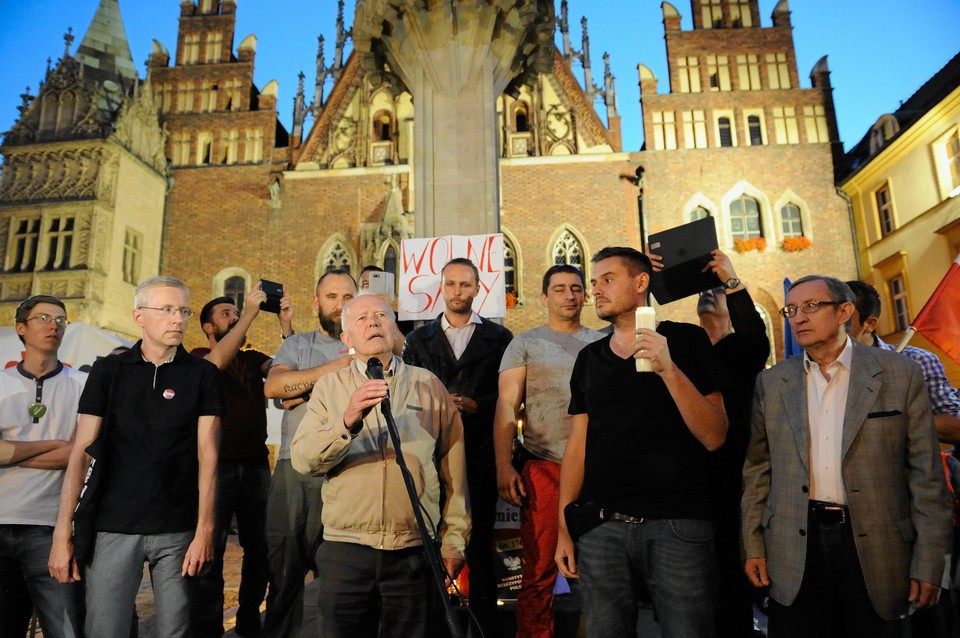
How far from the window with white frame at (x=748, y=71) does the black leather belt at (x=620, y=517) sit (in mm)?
17375

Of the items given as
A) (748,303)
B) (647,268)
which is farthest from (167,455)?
(748,303)

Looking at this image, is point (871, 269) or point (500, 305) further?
point (871, 269)

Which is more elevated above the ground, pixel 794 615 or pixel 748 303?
pixel 748 303

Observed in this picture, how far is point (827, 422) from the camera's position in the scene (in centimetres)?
229

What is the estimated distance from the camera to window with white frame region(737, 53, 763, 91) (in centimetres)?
1681

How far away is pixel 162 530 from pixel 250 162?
16386 millimetres

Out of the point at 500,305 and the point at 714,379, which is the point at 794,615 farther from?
the point at 500,305

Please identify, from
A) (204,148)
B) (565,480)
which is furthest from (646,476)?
(204,148)

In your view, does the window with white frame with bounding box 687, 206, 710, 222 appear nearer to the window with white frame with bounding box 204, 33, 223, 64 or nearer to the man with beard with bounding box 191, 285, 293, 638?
the window with white frame with bounding box 204, 33, 223, 64

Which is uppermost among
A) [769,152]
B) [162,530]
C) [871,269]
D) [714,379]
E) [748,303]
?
[769,152]

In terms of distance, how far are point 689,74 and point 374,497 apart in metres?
17.5

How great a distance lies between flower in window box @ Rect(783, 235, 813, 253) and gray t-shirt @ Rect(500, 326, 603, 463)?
14.4 metres

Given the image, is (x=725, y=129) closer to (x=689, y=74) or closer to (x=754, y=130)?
(x=754, y=130)

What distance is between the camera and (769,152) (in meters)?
16.3
